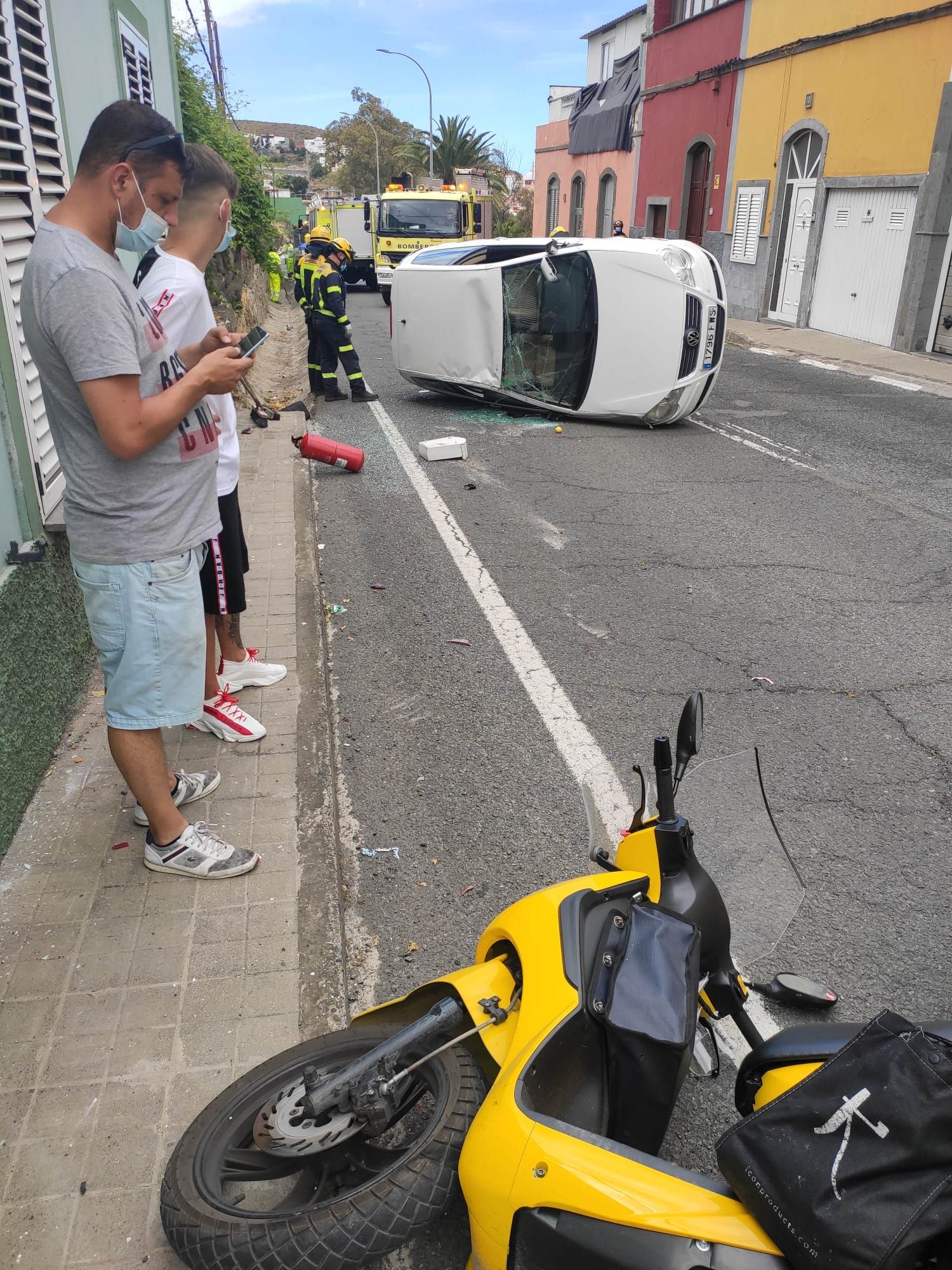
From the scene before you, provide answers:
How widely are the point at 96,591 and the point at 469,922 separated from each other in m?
1.51

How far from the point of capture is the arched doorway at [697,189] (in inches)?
979

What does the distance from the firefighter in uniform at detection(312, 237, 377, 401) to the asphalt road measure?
9.18 feet

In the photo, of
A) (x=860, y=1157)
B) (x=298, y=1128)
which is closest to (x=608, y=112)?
(x=298, y=1128)

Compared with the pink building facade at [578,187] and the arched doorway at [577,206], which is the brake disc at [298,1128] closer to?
the pink building facade at [578,187]

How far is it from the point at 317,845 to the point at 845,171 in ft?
61.2

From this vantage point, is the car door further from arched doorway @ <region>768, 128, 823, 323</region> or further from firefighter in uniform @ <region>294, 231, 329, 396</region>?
arched doorway @ <region>768, 128, 823, 323</region>

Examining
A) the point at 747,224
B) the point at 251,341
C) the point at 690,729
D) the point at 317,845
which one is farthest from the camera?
the point at 747,224

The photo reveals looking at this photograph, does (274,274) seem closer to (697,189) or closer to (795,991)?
(697,189)

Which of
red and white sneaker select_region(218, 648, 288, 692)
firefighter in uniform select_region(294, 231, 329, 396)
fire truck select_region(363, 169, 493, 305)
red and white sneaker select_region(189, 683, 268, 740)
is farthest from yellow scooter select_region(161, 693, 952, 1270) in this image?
fire truck select_region(363, 169, 493, 305)

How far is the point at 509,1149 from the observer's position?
158cm

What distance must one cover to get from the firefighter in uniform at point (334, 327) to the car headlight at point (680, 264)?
13.0 ft

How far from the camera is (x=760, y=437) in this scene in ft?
32.0

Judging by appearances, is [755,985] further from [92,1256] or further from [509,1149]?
[92,1256]

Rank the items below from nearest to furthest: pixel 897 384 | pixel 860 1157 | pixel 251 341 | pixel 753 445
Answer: pixel 860 1157, pixel 251 341, pixel 753 445, pixel 897 384
